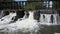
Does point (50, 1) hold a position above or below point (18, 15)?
above

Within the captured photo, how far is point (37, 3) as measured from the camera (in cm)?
1296

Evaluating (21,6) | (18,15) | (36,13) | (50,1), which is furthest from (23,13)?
(50,1)

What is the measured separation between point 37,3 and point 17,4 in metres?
2.25

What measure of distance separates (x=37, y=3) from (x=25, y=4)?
5.28 ft

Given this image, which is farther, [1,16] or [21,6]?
[21,6]

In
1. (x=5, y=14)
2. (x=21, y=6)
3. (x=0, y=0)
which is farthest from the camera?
(x=0, y=0)

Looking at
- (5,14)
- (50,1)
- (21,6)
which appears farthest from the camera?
(50,1)

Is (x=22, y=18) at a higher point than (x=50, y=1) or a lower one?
lower

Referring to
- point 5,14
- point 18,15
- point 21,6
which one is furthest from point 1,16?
point 21,6

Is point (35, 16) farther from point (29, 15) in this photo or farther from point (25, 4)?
point (25, 4)

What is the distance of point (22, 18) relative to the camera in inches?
338

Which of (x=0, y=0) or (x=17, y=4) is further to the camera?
(x=0, y=0)

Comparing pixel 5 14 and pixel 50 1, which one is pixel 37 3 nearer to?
pixel 50 1

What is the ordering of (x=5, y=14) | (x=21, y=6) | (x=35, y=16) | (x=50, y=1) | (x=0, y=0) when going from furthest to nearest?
(x=0, y=0) → (x=50, y=1) → (x=21, y=6) → (x=5, y=14) → (x=35, y=16)
